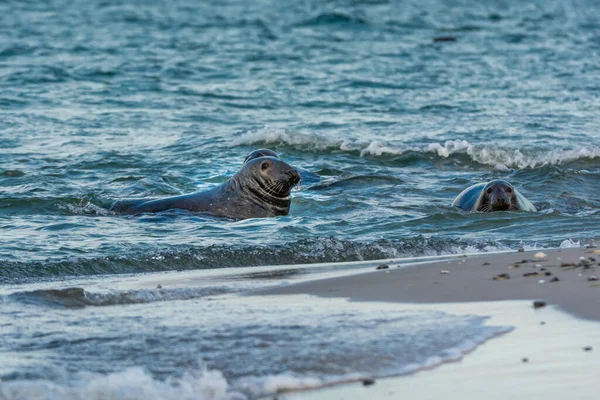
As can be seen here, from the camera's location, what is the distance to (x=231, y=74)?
70.2 feet

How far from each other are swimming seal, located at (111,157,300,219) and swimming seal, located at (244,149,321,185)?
35.2 inches

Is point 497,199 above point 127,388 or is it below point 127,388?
below

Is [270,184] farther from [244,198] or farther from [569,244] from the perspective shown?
[569,244]

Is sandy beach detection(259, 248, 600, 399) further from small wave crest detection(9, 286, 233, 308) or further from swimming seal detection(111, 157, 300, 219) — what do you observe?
swimming seal detection(111, 157, 300, 219)

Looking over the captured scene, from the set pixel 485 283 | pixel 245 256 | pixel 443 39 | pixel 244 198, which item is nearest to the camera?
pixel 485 283

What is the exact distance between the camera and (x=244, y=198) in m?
10.9

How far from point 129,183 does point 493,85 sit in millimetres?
9595

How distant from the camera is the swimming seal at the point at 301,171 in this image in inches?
481

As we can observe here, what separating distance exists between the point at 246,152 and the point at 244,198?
386 cm

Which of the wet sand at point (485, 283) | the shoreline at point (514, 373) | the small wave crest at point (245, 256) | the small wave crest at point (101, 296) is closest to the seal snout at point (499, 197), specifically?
the small wave crest at point (245, 256)

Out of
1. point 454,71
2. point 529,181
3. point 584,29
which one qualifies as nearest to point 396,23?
point 584,29

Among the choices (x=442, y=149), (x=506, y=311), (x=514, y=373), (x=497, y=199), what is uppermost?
(x=514, y=373)

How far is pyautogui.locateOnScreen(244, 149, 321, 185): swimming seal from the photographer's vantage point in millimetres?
12227

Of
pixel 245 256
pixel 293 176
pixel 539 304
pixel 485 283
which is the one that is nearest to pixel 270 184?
pixel 293 176
